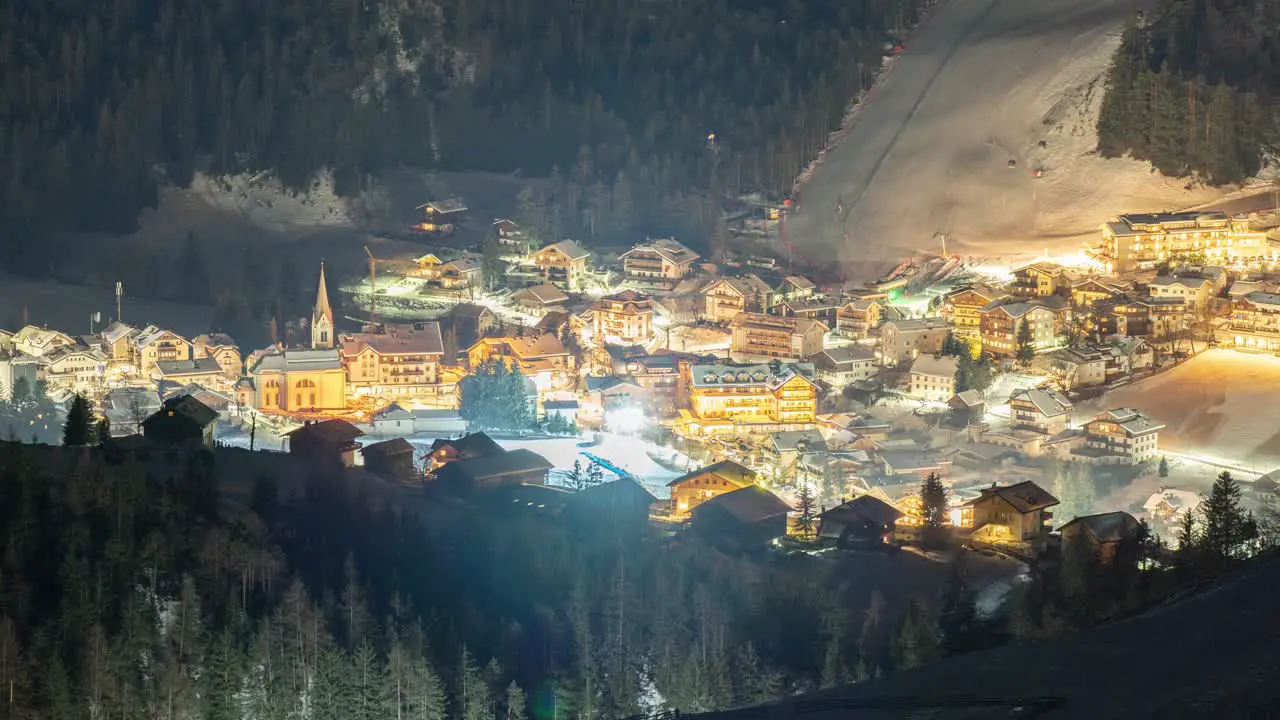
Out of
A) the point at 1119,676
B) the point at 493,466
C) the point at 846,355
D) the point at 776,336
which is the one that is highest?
the point at 776,336

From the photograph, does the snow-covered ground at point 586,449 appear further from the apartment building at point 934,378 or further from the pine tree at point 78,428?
the apartment building at point 934,378

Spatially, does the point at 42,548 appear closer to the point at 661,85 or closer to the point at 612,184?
the point at 612,184

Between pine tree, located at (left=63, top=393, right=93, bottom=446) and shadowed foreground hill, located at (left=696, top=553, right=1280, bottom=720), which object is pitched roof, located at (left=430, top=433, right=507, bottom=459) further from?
shadowed foreground hill, located at (left=696, top=553, right=1280, bottom=720)

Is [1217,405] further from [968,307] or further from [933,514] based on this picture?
[933,514]

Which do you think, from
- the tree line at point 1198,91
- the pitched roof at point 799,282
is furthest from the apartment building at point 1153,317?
the pitched roof at point 799,282

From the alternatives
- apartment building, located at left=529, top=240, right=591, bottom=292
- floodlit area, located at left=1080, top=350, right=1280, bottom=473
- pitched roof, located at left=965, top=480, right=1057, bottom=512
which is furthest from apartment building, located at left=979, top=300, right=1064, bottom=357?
apartment building, located at left=529, top=240, right=591, bottom=292

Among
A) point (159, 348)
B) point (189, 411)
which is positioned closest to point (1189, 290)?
point (189, 411)

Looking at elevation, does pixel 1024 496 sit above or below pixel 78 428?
below
